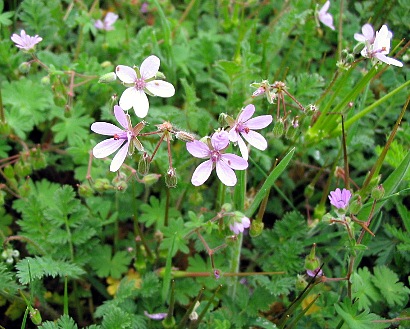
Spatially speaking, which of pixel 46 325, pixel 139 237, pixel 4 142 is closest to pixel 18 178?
pixel 4 142

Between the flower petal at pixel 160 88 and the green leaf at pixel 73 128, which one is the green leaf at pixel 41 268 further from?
the flower petal at pixel 160 88

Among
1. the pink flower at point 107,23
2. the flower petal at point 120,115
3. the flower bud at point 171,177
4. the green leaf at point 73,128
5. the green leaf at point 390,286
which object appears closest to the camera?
the flower petal at point 120,115

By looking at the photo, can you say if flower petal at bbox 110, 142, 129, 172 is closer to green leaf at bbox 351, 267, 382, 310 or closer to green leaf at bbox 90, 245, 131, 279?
green leaf at bbox 90, 245, 131, 279

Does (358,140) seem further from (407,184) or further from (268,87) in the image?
(268,87)

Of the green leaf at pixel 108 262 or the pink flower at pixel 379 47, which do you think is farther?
the green leaf at pixel 108 262

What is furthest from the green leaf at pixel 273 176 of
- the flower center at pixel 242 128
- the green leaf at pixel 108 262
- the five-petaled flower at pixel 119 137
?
the green leaf at pixel 108 262
